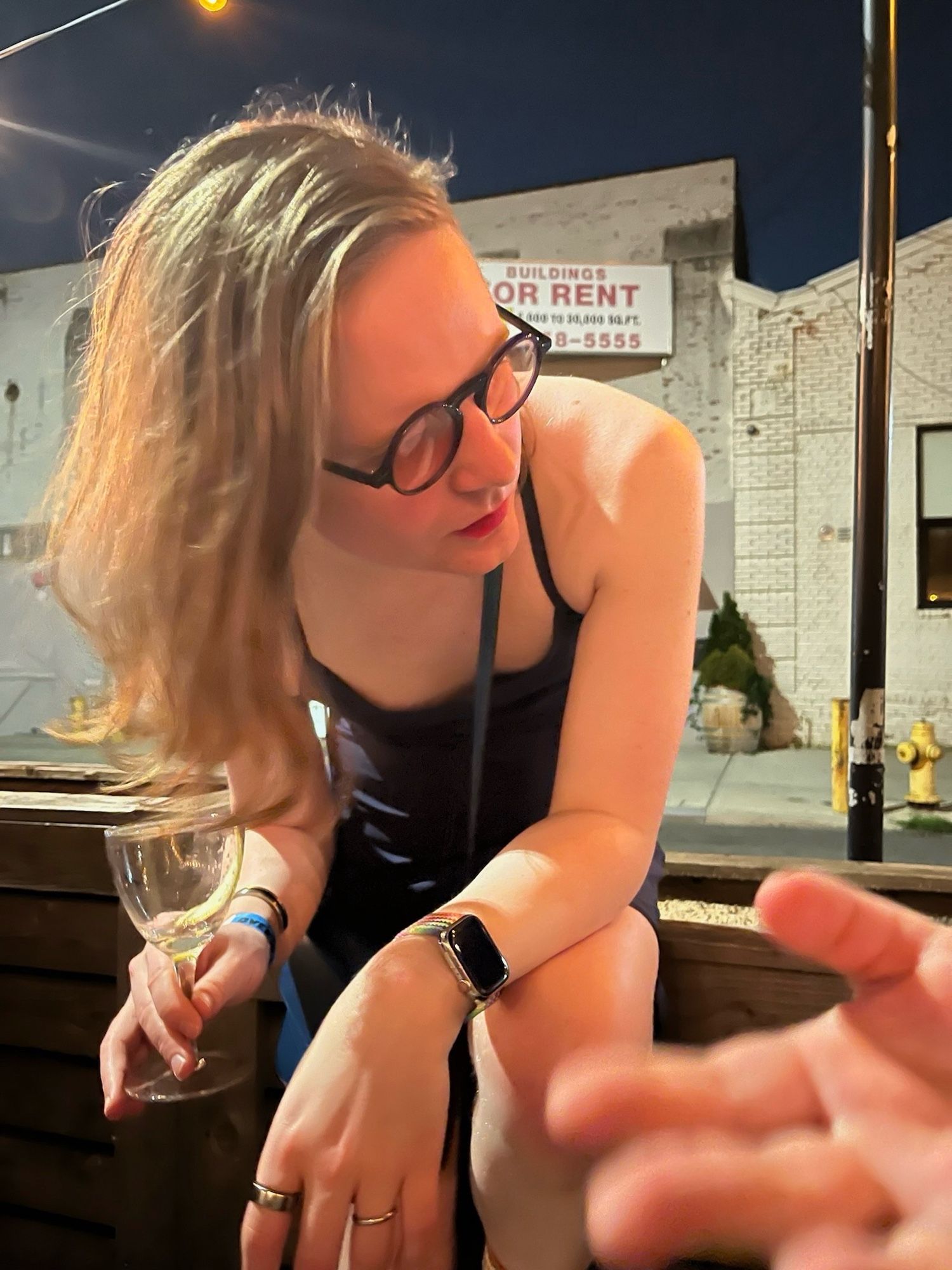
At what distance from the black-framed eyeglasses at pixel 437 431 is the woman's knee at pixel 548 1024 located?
258mm

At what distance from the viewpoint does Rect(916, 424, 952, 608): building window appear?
3.22m

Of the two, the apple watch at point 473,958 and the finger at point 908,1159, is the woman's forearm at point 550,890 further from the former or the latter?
the finger at point 908,1159

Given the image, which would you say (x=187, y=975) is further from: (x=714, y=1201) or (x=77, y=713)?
(x=714, y=1201)

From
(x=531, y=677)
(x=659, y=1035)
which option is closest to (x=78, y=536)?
(x=531, y=677)

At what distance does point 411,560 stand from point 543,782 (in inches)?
6.6

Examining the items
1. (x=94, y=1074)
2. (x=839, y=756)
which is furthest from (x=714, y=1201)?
(x=839, y=756)

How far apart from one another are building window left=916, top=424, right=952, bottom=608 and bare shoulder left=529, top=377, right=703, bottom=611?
3.19m

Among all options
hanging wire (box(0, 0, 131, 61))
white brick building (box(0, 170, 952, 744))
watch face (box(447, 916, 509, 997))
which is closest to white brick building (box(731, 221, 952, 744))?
white brick building (box(0, 170, 952, 744))

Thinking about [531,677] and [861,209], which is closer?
[531,677]

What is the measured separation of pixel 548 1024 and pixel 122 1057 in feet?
0.97

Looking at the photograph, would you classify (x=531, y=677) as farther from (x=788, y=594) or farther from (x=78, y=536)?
(x=788, y=594)

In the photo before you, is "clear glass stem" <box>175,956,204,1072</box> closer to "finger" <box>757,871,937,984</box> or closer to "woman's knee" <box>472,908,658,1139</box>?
"woman's knee" <box>472,908,658,1139</box>

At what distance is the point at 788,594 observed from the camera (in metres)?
3.28

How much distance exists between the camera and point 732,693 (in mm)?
3158
